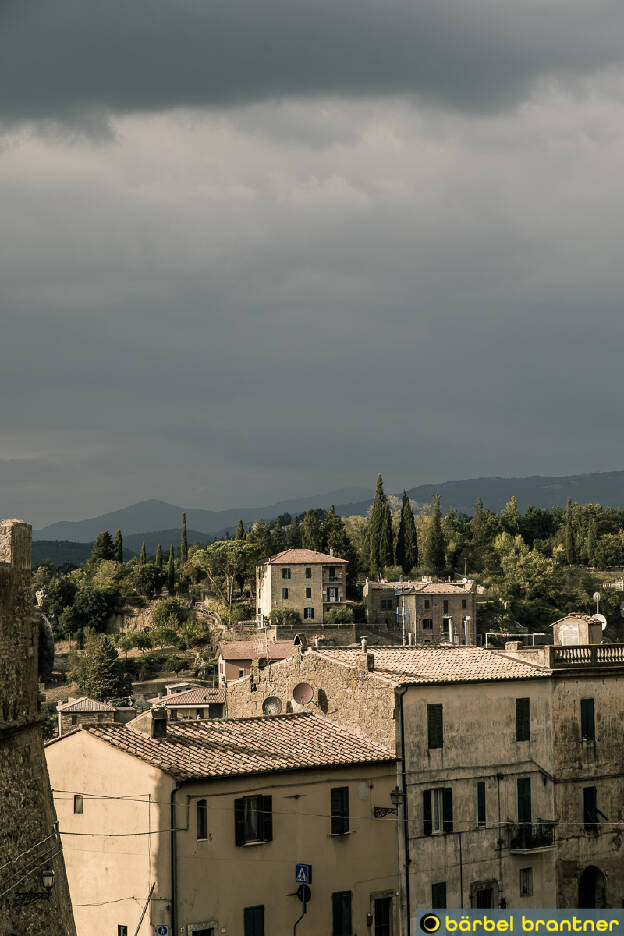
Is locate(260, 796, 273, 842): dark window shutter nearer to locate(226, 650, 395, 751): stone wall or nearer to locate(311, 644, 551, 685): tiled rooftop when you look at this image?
locate(226, 650, 395, 751): stone wall

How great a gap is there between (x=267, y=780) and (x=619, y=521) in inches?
6338

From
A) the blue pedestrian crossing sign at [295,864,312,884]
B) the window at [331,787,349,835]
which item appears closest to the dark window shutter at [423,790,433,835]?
the window at [331,787,349,835]

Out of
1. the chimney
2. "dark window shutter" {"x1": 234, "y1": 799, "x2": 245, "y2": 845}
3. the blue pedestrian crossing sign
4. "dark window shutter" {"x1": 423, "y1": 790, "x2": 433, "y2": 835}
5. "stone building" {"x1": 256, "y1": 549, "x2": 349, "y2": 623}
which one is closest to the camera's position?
"dark window shutter" {"x1": 234, "y1": 799, "x2": 245, "y2": 845}

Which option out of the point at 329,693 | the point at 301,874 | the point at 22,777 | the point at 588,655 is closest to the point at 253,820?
the point at 301,874

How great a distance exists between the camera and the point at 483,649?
47719 millimetres

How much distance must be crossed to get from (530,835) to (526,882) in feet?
5.24

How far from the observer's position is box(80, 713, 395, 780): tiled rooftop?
Answer: 3512 cm

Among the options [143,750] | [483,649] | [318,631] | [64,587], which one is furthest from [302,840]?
[64,587]

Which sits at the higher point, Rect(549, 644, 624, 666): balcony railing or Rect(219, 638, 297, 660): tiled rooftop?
Rect(549, 644, 624, 666): balcony railing

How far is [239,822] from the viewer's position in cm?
3506

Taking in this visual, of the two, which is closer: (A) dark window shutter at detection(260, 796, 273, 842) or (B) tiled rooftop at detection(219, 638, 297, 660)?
(A) dark window shutter at detection(260, 796, 273, 842)

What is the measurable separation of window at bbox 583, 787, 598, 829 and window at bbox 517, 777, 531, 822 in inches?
94.9

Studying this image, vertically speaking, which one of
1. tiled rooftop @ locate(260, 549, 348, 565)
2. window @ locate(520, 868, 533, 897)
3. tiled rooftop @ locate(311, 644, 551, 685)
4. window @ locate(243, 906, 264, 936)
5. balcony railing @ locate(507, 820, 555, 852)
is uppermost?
tiled rooftop @ locate(260, 549, 348, 565)

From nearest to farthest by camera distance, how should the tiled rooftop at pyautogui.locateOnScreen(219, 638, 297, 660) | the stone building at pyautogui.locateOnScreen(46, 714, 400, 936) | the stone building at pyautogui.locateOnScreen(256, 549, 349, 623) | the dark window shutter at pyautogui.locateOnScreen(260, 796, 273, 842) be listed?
the stone building at pyautogui.locateOnScreen(46, 714, 400, 936) → the dark window shutter at pyautogui.locateOnScreen(260, 796, 273, 842) → the tiled rooftop at pyautogui.locateOnScreen(219, 638, 297, 660) → the stone building at pyautogui.locateOnScreen(256, 549, 349, 623)
